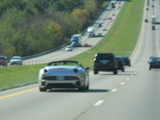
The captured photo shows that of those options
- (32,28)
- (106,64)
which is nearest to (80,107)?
(106,64)

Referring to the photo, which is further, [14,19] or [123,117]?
[14,19]

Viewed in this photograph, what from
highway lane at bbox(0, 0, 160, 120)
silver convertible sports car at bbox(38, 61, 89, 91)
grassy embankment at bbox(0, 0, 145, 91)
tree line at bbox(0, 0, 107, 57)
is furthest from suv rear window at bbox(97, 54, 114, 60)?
tree line at bbox(0, 0, 107, 57)

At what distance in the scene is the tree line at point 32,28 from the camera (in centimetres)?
11136

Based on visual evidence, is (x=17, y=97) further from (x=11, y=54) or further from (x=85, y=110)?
(x=11, y=54)

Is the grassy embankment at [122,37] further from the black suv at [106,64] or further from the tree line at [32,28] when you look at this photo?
the black suv at [106,64]

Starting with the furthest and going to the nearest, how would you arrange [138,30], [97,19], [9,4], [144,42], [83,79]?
[97,19] < [9,4] < [138,30] < [144,42] < [83,79]

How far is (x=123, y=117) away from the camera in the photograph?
1260 centimetres

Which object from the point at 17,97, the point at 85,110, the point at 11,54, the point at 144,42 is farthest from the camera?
the point at 144,42

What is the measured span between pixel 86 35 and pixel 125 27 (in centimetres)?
1239

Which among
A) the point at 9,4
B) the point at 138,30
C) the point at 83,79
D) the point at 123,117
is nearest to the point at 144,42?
the point at 138,30

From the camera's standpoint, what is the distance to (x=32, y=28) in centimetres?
13500

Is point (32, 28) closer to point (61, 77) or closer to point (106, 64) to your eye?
point (106, 64)

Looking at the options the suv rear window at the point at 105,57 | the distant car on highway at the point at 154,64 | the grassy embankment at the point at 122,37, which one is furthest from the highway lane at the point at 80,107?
the grassy embankment at the point at 122,37

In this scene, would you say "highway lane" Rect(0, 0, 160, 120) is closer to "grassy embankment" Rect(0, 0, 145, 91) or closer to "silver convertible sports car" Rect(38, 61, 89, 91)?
"silver convertible sports car" Rect(38, 61, 89, 91)
